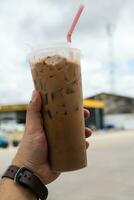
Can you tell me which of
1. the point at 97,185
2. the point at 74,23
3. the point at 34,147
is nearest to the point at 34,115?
the point at 34,147

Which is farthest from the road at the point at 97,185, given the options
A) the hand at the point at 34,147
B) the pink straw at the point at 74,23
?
the pink straw at the point at 74,23

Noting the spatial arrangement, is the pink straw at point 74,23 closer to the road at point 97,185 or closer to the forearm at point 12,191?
the forearm at point 12,191

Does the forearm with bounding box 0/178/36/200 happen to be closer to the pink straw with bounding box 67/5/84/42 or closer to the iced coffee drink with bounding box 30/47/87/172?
the iced coffee drink with bounding box 30/47/87/172

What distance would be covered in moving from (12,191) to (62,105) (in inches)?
16.9

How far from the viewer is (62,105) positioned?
2.35 m

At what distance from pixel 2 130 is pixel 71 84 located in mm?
37071

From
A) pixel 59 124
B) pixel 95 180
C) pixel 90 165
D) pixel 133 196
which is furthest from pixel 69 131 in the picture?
pixel 90 165

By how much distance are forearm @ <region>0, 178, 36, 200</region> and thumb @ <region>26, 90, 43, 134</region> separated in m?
0.28

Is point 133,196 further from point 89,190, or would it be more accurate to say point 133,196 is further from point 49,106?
point 49,106

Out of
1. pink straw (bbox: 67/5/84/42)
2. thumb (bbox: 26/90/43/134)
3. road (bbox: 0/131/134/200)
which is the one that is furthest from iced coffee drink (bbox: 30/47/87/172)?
road (bbox: 0/131/134/200)

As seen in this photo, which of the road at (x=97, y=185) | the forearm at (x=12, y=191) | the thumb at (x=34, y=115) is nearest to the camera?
the forearm at (x=12, y=191)

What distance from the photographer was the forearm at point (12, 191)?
231 centimetres

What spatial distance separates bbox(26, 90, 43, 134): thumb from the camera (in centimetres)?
245

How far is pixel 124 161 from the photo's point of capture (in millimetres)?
16969
